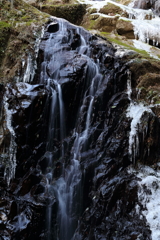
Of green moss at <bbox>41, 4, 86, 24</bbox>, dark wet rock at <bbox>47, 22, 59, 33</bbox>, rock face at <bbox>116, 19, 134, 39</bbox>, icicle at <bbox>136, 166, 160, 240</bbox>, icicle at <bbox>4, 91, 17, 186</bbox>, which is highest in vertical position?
green moss at <bbox>41, 4, 86, 24</bbox>

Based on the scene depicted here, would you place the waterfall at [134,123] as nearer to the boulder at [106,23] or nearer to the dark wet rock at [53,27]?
the dark wet rock at [53,27]

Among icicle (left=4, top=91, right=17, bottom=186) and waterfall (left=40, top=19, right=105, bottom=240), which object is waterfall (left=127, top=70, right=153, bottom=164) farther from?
icicle (left=4, top=91, right=17, bottom=186)

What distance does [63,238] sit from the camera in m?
5.82

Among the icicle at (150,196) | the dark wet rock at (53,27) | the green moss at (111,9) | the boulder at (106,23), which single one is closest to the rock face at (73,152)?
the icicle at (150,196)

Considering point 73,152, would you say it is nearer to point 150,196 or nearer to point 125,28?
point 150,196

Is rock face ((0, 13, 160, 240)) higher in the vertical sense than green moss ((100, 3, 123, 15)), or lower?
lower

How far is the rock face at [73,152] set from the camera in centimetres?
561

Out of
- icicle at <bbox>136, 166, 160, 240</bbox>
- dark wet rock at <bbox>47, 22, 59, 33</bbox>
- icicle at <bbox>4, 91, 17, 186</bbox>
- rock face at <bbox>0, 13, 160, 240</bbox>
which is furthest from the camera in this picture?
dark wet rock at <bbox>47, 22, 59, 33</bbox>

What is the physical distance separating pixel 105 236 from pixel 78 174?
1834 mm

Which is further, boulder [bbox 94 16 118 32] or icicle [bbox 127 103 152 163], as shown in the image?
boulder [bbox 94 16 118 32]

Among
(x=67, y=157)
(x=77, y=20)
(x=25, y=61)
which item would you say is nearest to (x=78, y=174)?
(x=67, y=157)

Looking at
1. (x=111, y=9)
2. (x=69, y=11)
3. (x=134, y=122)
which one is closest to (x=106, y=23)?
(x=111, y=9)

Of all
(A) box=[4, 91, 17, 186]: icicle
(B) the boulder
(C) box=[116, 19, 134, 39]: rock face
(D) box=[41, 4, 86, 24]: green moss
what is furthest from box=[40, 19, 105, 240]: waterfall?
(D) box=[41, 4, 86, 24]: green moss

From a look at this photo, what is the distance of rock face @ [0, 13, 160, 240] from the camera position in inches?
221
